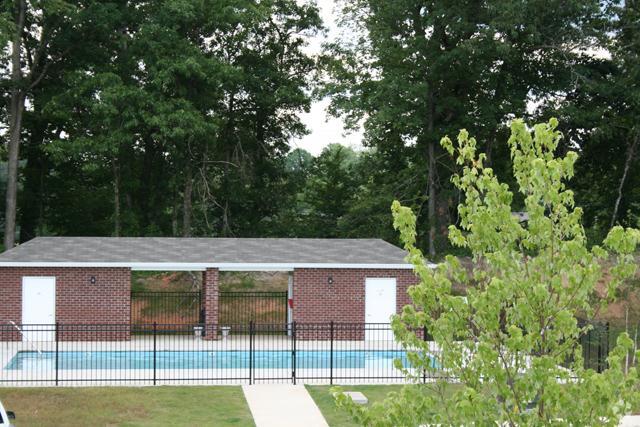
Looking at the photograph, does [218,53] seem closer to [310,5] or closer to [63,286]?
[310,5]

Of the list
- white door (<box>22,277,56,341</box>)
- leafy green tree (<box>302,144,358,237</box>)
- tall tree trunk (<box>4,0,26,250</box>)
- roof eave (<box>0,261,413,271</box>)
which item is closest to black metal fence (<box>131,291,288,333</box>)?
roof eave (<box>0,261,413,271</box>)

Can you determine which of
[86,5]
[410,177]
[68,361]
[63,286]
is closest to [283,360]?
[68,361]

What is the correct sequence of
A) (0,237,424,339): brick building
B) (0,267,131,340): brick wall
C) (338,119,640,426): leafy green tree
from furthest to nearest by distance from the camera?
(0,237,424,339): brick building → (0,267,131,340): brick wall → (338,119,640,426): leafy green tree

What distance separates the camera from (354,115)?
1607 inches

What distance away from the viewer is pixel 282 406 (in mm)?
19219

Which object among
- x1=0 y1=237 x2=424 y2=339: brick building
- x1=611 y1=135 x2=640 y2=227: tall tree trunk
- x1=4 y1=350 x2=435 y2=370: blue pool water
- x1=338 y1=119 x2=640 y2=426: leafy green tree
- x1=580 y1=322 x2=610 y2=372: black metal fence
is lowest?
x1=4 y1=350 x2=435 y2=370: blue pool water

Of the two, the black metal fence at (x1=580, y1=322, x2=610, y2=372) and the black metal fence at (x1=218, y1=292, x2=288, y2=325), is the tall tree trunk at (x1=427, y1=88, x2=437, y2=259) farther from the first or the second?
the black metal fence at (x1=580, y1=322, x2=610, y2=372)

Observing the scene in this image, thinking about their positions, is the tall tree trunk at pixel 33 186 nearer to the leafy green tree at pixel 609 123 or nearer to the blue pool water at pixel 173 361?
the blue pool water at pixel 173 361

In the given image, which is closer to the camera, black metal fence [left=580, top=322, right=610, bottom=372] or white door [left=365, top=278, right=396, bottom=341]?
black metal fence [left=580, top=322, right=610, bottom=372]

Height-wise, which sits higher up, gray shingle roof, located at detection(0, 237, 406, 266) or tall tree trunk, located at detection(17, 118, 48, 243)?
tall tree trunk, located at detection(17, 118, 48, 243)

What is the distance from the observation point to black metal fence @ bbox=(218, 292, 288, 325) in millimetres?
34906

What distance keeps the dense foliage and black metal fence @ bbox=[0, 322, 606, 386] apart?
42.8 feet

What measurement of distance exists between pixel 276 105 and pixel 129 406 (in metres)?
28.9

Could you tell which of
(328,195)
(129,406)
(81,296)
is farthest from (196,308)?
(129,406)
